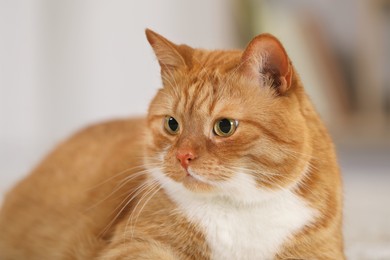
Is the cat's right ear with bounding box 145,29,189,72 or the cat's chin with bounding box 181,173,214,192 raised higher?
the cat's right ear with bounding box 145,29,189,72

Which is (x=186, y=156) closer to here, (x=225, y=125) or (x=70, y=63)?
(x=225, y=125)

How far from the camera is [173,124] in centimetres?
149

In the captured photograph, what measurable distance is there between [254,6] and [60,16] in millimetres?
1407

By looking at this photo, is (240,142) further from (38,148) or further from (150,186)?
(38,148)

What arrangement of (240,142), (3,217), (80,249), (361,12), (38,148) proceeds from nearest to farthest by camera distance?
(240,142), (80,249), (3,217), (361,12), (38,148)

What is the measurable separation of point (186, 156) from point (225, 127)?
0.35 ft

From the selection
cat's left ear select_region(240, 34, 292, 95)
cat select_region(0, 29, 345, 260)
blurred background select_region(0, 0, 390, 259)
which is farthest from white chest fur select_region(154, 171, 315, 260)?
blurred background select_region(0, 0, 390, 259)

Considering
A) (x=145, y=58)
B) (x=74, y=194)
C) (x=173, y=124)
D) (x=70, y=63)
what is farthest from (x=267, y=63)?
(x=70, y=63)

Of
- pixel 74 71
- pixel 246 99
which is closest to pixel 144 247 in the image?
pixel 246 99

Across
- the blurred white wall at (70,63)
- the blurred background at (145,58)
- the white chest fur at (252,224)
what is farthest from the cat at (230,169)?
the blurred white wall at (70,63)

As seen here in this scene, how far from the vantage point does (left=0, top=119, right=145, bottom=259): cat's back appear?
1696 mm

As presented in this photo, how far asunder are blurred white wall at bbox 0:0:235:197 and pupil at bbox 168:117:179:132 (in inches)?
128

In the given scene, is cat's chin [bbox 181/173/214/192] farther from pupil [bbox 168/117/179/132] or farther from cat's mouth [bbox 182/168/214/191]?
pupil [bbox 168/117/179/132]

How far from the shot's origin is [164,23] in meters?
4.72
